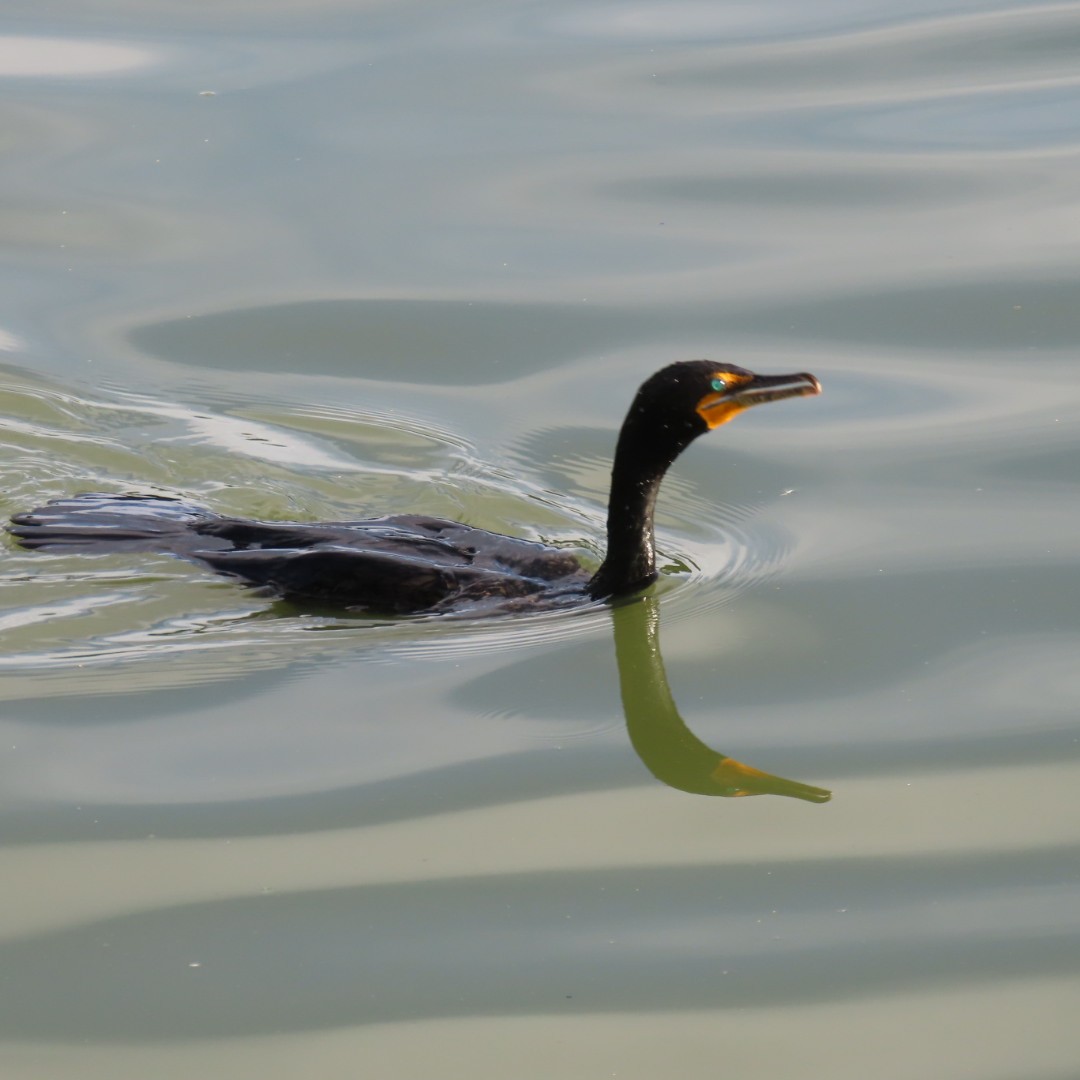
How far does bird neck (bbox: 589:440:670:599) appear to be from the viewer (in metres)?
6.71

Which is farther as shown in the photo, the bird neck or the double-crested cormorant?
the bird neck

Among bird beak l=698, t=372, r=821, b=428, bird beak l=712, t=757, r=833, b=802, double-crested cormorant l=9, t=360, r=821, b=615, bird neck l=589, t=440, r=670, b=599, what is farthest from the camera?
bird neck l=589, t=440, r=670, b=599

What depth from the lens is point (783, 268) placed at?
9773mm

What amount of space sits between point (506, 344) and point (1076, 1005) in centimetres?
536

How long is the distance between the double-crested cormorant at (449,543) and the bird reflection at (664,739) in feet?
1.24

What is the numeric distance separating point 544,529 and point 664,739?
86.1 inches

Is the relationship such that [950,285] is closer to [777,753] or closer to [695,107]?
[695,107]

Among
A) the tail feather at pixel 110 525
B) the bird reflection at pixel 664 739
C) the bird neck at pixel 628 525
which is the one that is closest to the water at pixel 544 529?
the bird reflection at pixel 664 739

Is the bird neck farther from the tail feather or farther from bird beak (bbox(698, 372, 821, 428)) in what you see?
the tail feather

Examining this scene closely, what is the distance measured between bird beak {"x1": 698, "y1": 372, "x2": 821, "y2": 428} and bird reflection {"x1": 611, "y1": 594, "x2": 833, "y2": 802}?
79cm

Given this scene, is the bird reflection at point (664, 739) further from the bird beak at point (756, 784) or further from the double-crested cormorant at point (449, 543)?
the double-crested cormorant at point (449, 543)

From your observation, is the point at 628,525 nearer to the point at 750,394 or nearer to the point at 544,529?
the point at 750,394

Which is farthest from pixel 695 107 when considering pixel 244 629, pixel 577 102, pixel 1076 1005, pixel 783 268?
pixel 1076 1005

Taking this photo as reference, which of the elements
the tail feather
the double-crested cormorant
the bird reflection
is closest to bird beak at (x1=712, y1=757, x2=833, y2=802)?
the bird reflection
